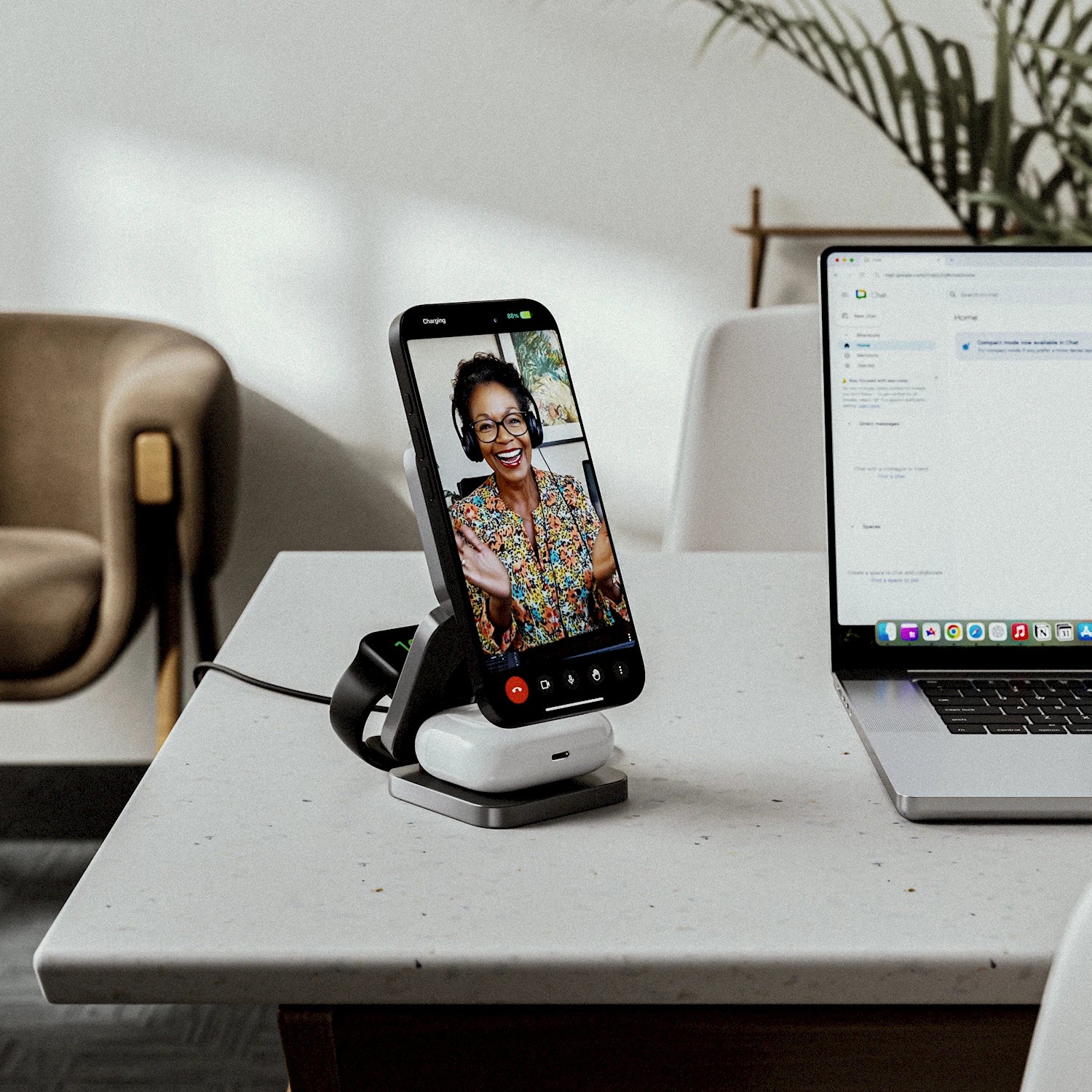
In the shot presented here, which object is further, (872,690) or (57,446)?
(57,446)

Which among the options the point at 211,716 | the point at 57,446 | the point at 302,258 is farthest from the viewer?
the point at 302,258

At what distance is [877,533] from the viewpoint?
755mm

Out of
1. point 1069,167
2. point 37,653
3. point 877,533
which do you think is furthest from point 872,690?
point 37,653

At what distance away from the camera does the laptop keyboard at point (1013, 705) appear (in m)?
0.67

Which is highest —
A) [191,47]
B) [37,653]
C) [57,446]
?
[191,47]

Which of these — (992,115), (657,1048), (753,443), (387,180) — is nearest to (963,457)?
(657,1048)

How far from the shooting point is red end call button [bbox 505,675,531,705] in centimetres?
59

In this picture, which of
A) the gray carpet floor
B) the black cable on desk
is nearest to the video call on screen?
Answer: the black cable on desk

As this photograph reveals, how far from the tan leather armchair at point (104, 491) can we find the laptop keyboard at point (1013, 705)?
4.95 ft

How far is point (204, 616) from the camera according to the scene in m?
2.23

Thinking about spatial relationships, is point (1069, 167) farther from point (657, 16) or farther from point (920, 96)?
point (657, 16)

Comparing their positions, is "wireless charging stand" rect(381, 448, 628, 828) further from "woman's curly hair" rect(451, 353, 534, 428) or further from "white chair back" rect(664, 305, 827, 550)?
"white chair back" rect(664, 305, 827, 550)

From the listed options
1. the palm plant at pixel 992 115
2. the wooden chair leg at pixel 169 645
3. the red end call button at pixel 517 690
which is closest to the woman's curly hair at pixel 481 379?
the red end call button at pixel 517 690

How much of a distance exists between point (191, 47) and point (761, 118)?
111cm
